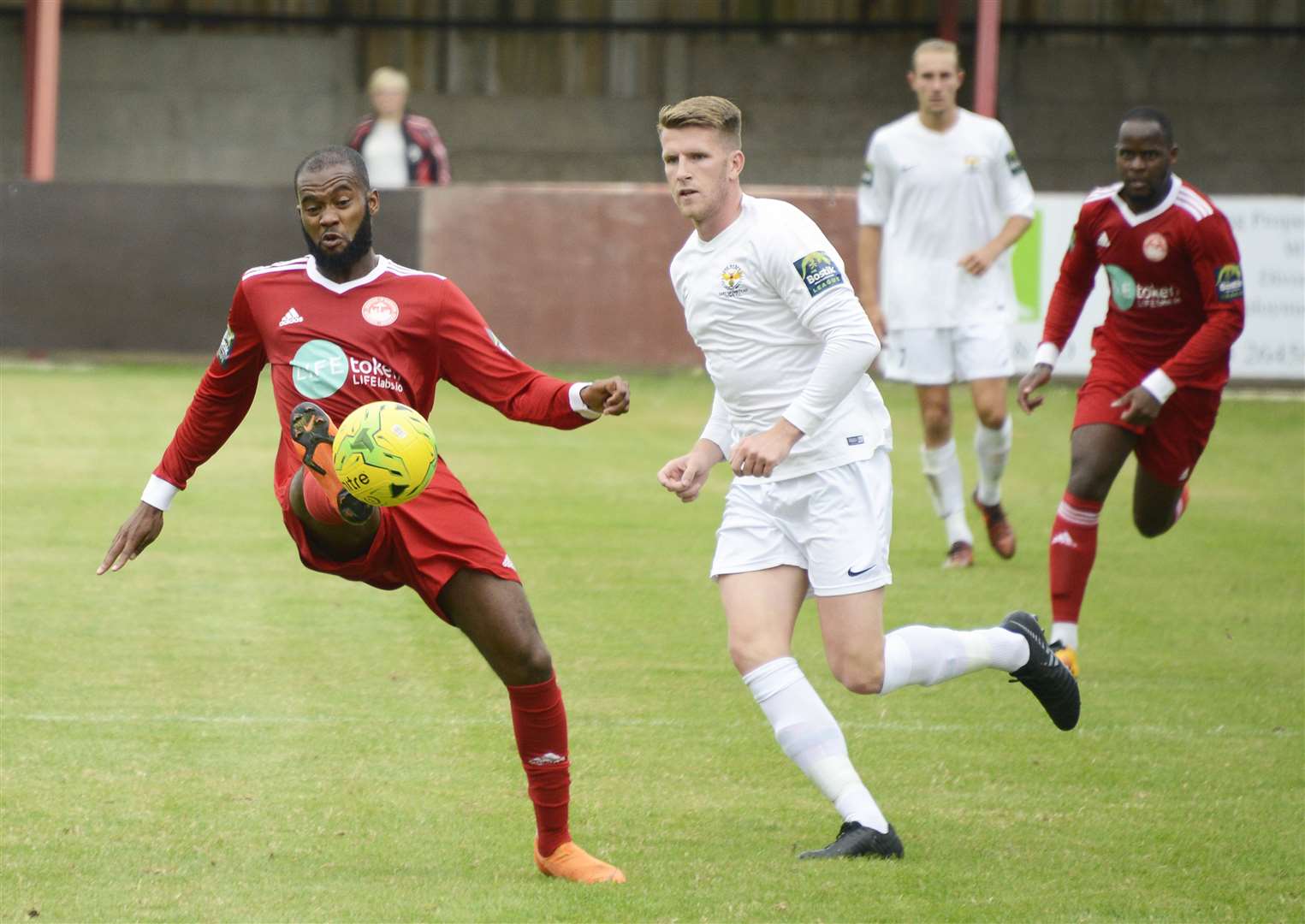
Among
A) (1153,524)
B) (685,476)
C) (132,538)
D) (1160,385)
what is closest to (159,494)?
(132,538)

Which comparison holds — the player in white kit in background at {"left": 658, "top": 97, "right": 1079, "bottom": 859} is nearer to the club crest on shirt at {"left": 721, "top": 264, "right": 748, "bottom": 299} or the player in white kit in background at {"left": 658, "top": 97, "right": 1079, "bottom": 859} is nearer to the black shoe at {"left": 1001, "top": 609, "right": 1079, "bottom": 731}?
the club crest on shirt at {"left": 721, "top": 264, "right": 748, "bottom": 299}

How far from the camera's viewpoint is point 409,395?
4.98 metres

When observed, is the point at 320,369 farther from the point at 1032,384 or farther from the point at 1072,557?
the point at 1072,557

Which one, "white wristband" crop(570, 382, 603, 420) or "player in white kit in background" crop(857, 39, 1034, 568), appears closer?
"white wristband" crop(570, 382, 603, 420)

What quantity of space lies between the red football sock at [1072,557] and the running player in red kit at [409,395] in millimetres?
2995

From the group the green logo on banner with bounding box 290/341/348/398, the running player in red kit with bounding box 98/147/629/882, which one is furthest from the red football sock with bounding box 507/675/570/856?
the green logo on banner with bounding box 290/341/348/398

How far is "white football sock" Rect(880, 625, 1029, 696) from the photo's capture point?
5.22 m

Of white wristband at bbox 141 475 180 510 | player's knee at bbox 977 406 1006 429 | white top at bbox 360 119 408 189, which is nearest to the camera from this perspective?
white wristband at bbox 141 475 180 510

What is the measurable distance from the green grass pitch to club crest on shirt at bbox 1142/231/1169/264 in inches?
63.5

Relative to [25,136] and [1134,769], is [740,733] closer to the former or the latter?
[1134,769]

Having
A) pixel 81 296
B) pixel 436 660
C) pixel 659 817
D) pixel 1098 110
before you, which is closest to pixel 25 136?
pixel 81 296

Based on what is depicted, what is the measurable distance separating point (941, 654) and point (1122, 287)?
2.66 metres

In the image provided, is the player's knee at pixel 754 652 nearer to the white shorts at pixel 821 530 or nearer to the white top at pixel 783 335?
the white shorts at pixel 821 530

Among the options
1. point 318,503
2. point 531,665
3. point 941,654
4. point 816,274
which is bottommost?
point 941,654
